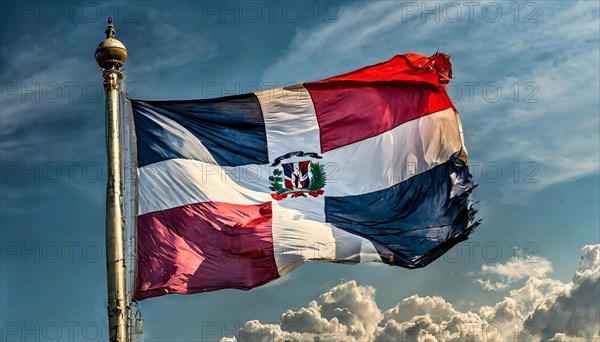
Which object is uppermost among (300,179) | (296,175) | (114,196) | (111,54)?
(111,54)

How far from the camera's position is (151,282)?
28188mm

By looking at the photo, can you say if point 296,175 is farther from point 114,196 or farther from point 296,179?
point 114,196

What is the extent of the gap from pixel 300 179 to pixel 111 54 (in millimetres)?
6894

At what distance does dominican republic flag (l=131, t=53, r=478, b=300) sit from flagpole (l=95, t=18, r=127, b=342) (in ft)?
1.94

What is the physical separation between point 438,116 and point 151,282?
10.6 meters

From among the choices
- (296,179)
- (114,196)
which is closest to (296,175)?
(296,179)

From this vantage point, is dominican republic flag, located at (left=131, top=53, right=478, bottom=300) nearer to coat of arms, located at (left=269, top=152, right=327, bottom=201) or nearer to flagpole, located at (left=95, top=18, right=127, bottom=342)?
coat of arms, located at (left=269, top=152, right=327, bottom=201)

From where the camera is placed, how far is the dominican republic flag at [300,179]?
29.2 metres

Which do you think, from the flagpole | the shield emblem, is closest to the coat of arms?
the shield emblem

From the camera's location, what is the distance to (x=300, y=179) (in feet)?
102

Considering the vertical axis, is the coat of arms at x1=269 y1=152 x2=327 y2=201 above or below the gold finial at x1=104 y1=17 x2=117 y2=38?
below

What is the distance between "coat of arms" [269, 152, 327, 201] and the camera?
31.0m

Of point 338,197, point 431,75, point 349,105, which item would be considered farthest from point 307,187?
point 431,75

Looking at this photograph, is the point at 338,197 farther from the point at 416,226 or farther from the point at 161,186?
the point at 161,186
